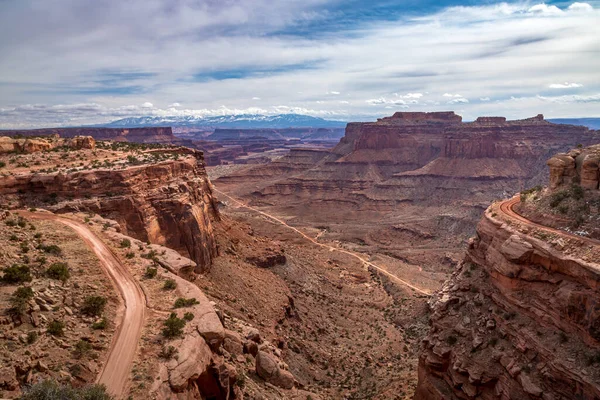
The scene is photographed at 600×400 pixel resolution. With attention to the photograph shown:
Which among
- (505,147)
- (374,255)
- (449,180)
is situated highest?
(505,147)

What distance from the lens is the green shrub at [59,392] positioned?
11.7 meters

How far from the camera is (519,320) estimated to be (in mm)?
21016

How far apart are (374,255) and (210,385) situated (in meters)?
56.9

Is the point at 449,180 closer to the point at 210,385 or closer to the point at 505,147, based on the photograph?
the point at 505,147

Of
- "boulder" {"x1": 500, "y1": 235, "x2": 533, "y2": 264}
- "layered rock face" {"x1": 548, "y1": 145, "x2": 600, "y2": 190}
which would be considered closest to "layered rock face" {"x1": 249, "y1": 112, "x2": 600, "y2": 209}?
"layered rock face" {"x1": 548, "y1": 145, "x2": 600, "y2": 190}

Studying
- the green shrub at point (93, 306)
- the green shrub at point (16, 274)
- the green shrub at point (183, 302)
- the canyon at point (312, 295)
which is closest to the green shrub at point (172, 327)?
the canyon at point (312, 295)

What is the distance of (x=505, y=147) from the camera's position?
4564 inches

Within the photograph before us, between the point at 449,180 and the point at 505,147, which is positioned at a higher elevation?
the point at 505,147

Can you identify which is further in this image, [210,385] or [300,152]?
[300,152]

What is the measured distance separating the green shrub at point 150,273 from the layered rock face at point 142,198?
792cm

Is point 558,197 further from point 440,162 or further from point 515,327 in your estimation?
point 440,162

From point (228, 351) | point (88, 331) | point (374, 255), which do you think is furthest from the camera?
point (374, 255)

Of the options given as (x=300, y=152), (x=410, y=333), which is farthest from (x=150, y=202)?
(x=300, y=152)

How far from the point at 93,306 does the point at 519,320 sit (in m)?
20.0
